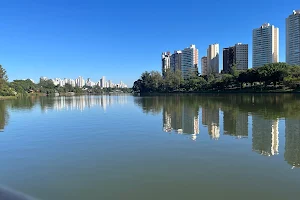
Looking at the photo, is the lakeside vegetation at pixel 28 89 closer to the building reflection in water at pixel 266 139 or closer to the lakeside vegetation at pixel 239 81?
the lakeside vegetation at pixel 239 81

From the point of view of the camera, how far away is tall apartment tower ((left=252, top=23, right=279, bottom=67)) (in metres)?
101

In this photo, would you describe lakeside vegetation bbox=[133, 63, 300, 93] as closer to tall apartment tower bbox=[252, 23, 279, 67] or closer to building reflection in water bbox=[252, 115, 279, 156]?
tall apartment tower bbox=[252, 23, 279, 67]

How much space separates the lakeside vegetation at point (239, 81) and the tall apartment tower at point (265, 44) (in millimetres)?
27025

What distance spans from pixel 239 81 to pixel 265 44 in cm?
4328

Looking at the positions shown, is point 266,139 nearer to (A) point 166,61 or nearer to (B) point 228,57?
(B) point 228,57

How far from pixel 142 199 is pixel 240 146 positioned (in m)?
5.02

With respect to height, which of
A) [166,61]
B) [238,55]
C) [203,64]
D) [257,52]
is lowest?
[203,64]

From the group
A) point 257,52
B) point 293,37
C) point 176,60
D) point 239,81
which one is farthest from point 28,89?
point 293,37

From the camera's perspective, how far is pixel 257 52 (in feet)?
347

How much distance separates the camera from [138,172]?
600cm

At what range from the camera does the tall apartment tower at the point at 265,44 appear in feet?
330

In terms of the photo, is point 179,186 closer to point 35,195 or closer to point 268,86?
point 35,195

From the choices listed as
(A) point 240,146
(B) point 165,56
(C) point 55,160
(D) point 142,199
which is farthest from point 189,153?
(B) point 165,56

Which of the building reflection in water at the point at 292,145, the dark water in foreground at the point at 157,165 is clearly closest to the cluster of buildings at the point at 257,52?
the building reflection in water at the point at 292,145
